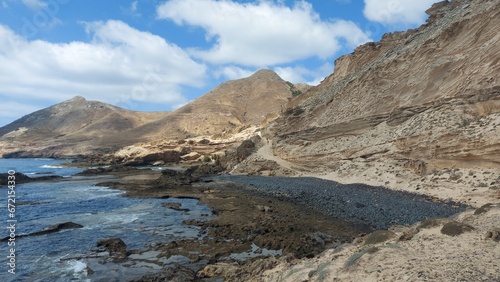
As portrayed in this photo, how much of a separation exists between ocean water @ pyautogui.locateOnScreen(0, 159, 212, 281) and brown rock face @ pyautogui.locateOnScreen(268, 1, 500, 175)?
12974 millimetres

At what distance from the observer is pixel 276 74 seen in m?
138

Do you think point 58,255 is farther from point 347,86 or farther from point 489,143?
point 347,86

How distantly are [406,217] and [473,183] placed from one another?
4.50 meters

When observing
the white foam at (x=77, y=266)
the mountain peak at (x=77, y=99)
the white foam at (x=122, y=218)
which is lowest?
the white foam at (x=77, y=266)

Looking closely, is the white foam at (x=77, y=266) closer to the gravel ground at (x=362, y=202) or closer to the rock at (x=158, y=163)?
the gravel ground at (x=362, y=202)

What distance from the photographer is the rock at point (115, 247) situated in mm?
11665

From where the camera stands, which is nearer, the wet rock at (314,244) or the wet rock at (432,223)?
the wet rock at (432,223)

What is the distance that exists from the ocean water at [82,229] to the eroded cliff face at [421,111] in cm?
1271

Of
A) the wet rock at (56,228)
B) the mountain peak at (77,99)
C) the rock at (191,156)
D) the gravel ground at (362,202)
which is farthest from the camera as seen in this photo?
the mountain peak at (77,99)

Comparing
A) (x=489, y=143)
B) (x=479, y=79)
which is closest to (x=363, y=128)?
(x=479, y=79)

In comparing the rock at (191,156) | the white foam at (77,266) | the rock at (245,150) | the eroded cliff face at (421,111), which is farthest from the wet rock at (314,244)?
the rock at (191,156)

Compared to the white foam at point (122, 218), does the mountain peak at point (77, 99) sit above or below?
above

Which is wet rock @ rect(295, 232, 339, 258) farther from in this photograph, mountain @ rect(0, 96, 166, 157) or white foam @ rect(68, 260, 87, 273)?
mountain @ rect(0, 96, 166, 157)

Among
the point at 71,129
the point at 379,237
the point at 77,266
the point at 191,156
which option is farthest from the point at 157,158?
the point at 71,129
